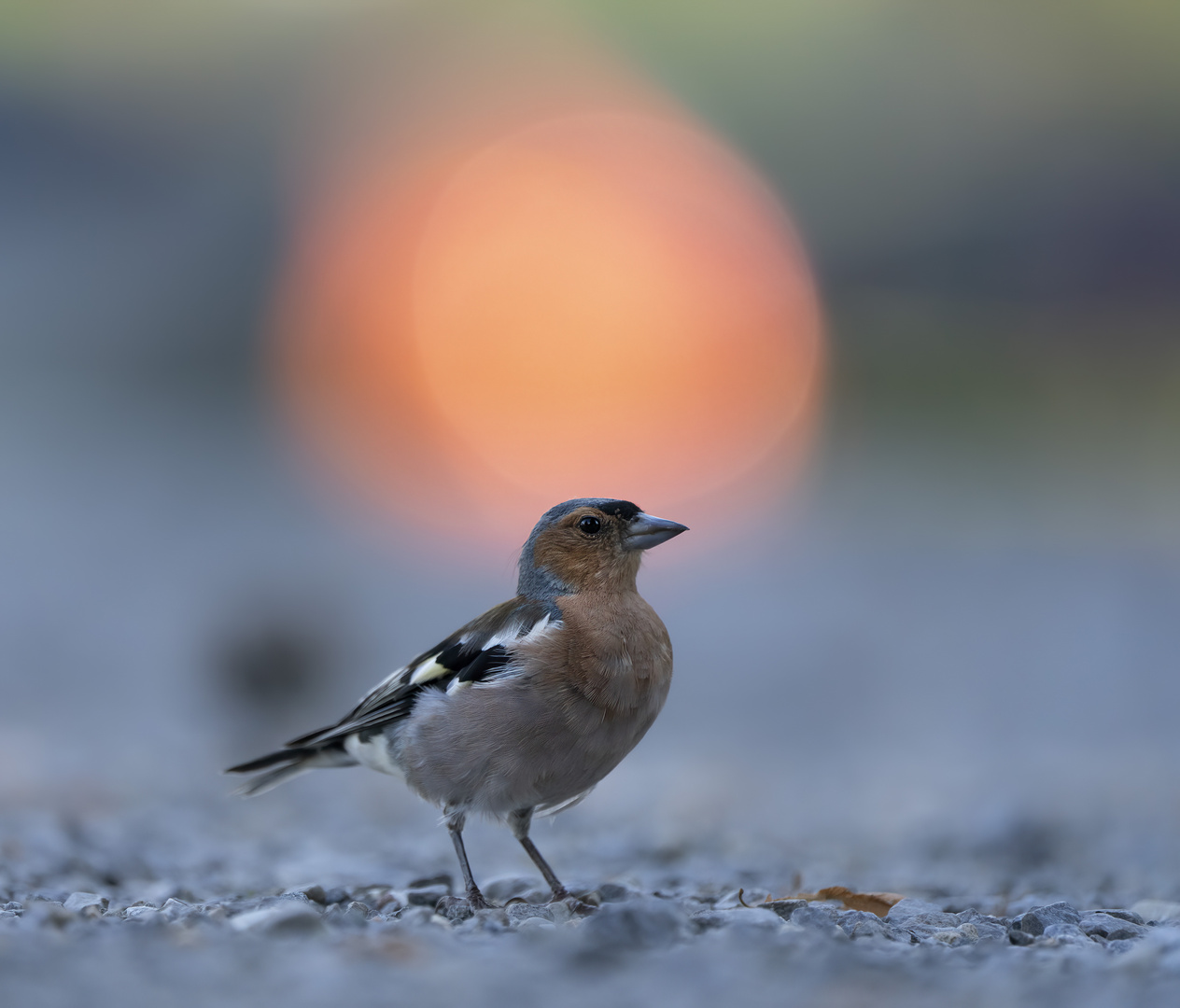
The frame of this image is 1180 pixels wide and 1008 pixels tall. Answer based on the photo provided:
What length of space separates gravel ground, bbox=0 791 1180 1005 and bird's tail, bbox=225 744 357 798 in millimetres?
416

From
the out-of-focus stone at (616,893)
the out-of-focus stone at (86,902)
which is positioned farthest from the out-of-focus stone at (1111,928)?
the out-of-focus stone at (86,902)

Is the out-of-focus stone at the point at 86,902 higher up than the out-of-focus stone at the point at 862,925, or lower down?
higher up

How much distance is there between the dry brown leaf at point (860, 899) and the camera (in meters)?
4.99

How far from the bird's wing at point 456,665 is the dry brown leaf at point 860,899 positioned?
1.48m

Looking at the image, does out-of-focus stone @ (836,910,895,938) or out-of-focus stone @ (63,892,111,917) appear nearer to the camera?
out-of-focus stone @ (836,910,895,938)

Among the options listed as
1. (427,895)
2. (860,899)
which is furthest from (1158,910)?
(427,895)

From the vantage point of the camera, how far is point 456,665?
5.54 meters

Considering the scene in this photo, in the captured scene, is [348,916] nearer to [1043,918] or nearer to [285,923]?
[285,923]

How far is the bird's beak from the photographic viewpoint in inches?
222

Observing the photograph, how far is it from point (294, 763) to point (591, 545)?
1789mm

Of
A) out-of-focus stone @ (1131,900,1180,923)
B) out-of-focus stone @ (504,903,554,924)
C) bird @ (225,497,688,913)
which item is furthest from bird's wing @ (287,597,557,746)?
out-of-focus stone @ (1131,900,1180,923)

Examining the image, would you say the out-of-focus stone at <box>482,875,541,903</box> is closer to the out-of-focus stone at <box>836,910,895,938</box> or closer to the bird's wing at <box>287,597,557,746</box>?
the bird's wing at <box>287,597,557,746</box>

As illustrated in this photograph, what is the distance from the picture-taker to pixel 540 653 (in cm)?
509

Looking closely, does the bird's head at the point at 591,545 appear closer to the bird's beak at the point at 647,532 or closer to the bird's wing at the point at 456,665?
the bird's beak at the point at 647,532
